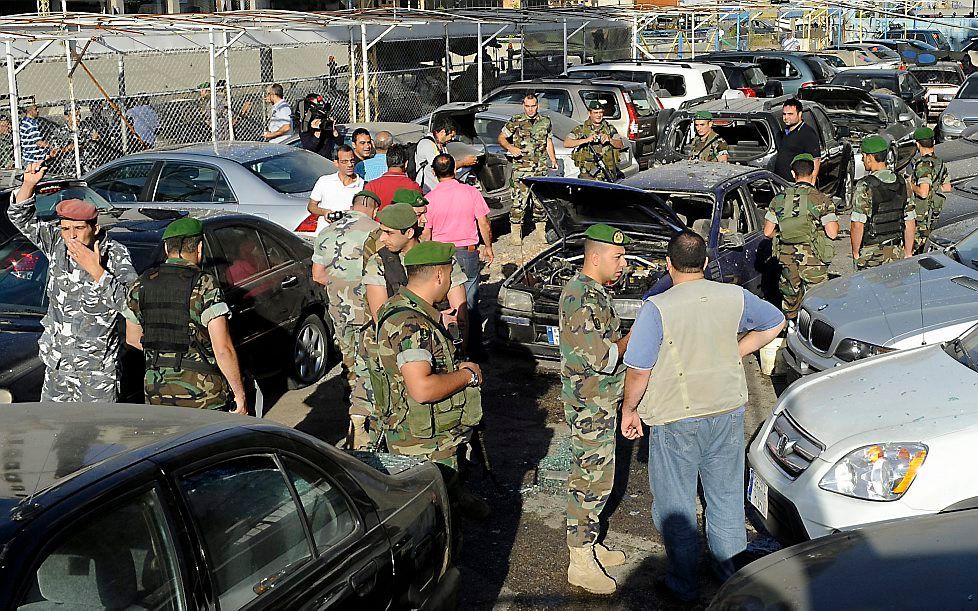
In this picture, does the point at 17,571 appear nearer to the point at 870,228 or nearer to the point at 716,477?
the point at 716,477

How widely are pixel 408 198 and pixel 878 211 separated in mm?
4391

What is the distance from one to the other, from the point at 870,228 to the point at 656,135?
8286 mm

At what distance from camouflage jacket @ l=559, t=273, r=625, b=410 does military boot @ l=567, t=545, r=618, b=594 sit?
71 cm

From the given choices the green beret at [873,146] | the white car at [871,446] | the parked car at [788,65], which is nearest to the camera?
the white car at [871,446]

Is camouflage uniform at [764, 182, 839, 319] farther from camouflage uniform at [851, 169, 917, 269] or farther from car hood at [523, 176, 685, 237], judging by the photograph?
car hood at [523, 176, 685, 237]

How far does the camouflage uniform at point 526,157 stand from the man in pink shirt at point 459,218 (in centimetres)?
456

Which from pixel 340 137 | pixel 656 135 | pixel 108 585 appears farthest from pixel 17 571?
pixel 656 135

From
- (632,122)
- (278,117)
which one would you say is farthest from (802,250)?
(278,117)

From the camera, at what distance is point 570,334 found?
5.18 m

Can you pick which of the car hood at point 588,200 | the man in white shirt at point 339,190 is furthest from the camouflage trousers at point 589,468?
the man in white shirt at point 339,190

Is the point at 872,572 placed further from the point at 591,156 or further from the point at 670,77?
the point at 670,77

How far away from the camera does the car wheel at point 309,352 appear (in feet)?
27.3

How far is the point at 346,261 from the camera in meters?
7.16

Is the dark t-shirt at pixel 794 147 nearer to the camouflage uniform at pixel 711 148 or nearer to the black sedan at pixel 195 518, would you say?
the camouflage uniform at pixel 711 148
